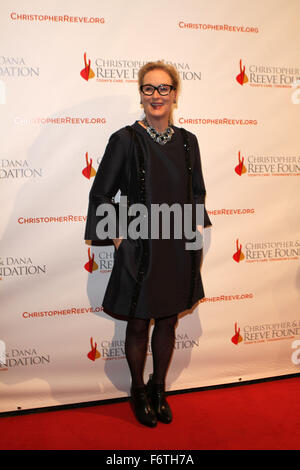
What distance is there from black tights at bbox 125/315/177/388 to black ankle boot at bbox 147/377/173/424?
4 cm

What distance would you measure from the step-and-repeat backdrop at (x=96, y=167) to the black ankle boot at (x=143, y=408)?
340 mm

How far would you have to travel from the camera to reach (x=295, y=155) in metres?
2.51

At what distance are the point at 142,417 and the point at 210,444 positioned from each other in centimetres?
38

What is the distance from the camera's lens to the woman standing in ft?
6.08

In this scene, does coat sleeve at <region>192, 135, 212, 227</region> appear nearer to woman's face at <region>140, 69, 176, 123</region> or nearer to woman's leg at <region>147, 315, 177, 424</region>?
woman's face at <region>140, 69, 176, 123</region>

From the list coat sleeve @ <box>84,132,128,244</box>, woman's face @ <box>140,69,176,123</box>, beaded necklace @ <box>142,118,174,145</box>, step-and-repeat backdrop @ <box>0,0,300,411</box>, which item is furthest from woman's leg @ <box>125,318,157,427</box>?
woman's face @ <box>140,69,176,123</box>

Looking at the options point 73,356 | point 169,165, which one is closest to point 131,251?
point 169,165

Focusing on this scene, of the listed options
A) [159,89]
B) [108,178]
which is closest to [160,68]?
[159,89]

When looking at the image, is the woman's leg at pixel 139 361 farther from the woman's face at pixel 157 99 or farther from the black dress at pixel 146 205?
the woman's face at pixel 157 99

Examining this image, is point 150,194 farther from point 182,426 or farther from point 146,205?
point 182,426

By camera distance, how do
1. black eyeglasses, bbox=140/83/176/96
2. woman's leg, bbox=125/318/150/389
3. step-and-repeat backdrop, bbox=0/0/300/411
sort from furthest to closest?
step-and-repeat backdrop, bbox=0/0/300/411 → woman's leg, bbox=125/318/150/389 → black eyeglasses, bbox=140/83/176/96

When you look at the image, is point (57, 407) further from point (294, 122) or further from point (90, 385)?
point (294, 122)

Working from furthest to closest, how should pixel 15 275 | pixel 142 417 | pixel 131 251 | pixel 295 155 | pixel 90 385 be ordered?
pixel 295 155 → pixel 90 385 → pixel 15 275 → pixel 142 417 → pixel 131 251

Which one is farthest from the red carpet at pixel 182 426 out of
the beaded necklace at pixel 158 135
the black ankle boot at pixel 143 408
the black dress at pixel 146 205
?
the beaded necklace at pixel 158 135
